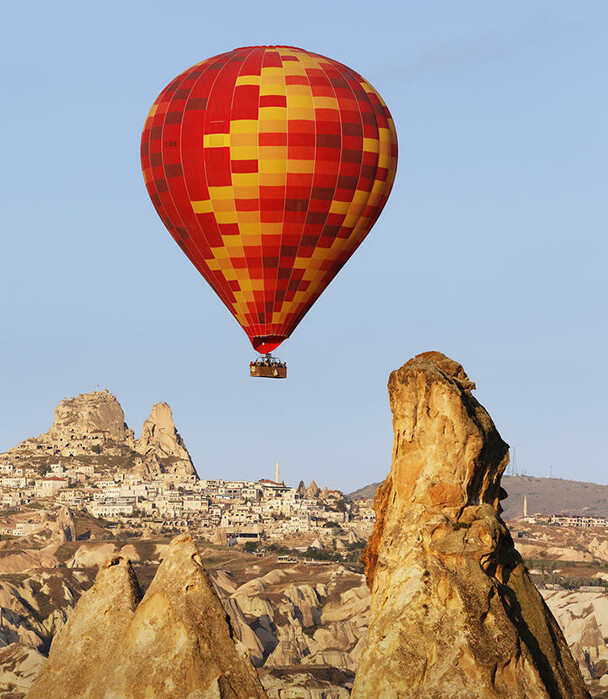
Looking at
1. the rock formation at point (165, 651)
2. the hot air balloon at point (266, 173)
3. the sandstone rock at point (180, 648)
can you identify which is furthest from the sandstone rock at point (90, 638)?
the hot air balloon at point (266, 173)

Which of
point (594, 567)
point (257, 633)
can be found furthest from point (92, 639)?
point (594, 567)

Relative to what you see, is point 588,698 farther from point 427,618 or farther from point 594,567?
point 594,567

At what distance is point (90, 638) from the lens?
22047 millimetres

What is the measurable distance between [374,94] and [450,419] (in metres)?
26.5

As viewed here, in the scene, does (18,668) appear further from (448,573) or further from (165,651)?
(448,573)

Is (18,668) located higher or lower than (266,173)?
lower

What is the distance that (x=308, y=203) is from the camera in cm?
4262

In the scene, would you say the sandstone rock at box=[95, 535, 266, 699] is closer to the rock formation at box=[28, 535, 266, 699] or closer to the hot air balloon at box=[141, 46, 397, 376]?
the rock formation at box=[28, 535, 266, 699]

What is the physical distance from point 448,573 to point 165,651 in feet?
13.9

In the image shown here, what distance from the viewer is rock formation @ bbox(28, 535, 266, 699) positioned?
2014 cm

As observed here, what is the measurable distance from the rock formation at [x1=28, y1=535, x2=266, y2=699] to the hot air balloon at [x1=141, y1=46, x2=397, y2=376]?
2097cm

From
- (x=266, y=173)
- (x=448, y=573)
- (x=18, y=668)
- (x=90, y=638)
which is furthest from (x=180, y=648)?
(x=18, y=668)

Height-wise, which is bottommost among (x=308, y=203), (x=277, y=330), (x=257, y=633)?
(x=257, y=633)

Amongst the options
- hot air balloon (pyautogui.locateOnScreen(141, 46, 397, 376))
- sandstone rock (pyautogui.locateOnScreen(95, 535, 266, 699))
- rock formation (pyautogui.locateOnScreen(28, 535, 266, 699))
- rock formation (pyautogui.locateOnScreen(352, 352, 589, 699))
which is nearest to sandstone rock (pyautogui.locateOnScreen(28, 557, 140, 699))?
rock formation (pyautogui.locateOnScreen(28, 535, 266, 699))
